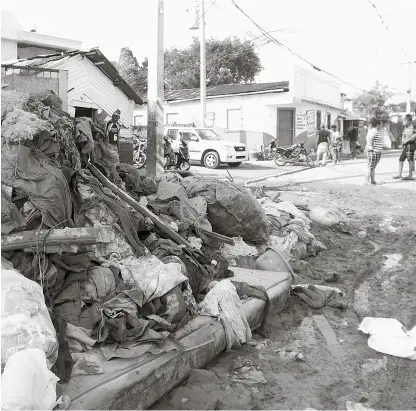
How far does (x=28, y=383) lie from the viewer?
2301 millimetres

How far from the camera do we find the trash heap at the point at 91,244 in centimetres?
305

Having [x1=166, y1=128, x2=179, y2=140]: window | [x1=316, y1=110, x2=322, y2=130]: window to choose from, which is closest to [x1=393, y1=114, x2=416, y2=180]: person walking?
[x1=166, y1=128, x2=179, y2=140]: window

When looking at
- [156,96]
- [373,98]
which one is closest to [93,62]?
[156,96]

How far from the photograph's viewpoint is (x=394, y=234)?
827 cm

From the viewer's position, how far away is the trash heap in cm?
305

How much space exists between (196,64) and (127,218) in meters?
37.9

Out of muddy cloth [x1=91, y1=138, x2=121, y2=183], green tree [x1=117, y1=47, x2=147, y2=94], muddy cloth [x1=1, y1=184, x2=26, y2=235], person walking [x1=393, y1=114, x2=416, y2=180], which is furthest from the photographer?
green tree [x1=117, y1=47, x2=147, y2=94]

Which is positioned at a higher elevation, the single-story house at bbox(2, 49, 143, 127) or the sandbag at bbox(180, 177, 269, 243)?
the single-story house at bbox(2, 49, 143, 127)

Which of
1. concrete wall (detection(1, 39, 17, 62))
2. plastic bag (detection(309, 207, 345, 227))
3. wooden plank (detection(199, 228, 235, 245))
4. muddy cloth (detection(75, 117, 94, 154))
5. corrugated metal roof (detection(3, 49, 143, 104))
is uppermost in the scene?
concrete wall (detection(1, 39, 17, 62))

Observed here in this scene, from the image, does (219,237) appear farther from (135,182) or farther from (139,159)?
(139,159)

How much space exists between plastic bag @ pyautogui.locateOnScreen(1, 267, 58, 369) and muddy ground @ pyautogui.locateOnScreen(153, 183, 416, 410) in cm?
85

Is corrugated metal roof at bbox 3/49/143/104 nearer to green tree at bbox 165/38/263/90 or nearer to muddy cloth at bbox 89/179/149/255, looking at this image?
muddy cloth at bbox 89/179/149/255

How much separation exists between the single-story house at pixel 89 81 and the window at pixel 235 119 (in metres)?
10.1

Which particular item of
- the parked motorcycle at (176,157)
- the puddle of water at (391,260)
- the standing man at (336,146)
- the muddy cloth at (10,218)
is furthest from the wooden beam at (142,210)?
the standing man at (336,146)
